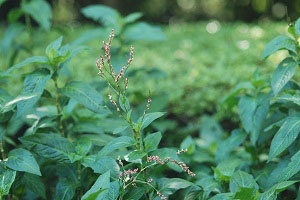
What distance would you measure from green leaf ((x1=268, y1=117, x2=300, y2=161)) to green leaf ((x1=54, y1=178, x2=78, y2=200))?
3.57 feet

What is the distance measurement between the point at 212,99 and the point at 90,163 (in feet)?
5.73

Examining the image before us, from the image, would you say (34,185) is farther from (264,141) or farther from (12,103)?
(264,141)

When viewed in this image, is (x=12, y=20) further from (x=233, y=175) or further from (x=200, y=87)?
(x=233, y=175)

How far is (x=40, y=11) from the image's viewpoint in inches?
127

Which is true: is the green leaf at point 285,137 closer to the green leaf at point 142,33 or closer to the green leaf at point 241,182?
the green leaf at point 241,182

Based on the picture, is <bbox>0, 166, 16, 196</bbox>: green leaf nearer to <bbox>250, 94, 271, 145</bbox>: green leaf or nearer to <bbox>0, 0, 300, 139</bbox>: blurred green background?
<bbox>0, 0, 300, 139</bbox>: blurred green background

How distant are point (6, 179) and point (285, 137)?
4.73ft

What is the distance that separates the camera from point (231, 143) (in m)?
2.46

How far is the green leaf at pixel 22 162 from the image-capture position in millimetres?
1925

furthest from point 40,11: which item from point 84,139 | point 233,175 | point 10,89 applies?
point 233,175

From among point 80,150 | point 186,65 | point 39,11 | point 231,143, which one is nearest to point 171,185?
point 80,150

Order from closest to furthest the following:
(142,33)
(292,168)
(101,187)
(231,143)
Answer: (101,187) < (292,168) < (231,143) < (142,33)

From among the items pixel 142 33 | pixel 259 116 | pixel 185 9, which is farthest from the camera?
pixel 185 9

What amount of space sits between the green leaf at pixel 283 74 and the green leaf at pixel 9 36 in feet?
7.52
